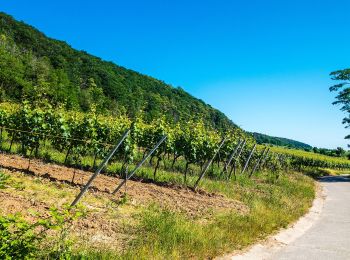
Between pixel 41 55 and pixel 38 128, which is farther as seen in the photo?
pixel 41 55

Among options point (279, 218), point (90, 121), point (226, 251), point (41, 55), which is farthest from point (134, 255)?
point (41, 55)

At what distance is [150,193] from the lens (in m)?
12.3

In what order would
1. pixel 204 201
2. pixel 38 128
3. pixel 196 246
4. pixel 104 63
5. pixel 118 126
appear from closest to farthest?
pixel 196 246 < pixel 204 201 < pixel 38 128 < pixel 118 126 < pixel 104 63

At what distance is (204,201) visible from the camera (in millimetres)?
12320

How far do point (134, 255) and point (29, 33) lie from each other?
12633 cm

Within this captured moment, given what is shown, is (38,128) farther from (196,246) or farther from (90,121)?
(196,246)

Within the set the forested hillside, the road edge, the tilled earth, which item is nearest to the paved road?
the road edge

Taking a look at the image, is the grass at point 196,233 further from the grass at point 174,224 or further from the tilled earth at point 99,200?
the tilled earth at point 99,200

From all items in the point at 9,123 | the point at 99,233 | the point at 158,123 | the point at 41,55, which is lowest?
the point at 99,233

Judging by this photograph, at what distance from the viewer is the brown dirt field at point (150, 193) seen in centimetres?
1095

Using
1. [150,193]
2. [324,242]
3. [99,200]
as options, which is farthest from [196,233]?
[150,193]

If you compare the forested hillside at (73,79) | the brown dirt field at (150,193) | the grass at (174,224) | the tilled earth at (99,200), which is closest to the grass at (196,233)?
the grass at (174,224)

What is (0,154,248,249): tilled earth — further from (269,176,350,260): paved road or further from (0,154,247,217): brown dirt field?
(269,176,350,260): paved road

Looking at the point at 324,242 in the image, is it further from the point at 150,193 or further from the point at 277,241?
the point at 150,193
